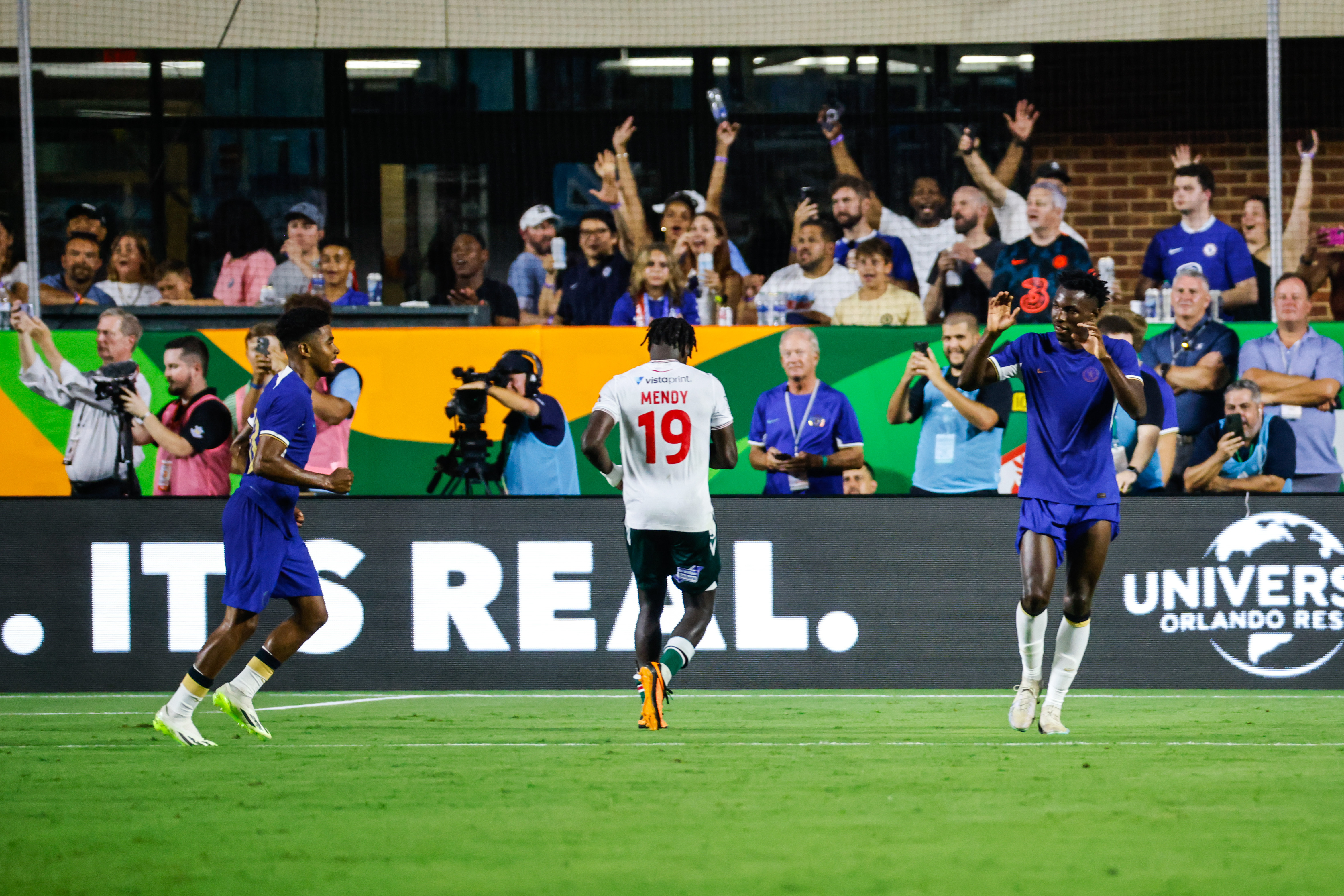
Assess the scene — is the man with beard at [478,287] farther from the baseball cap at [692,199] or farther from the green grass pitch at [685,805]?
the green grass pitch at [685,805]

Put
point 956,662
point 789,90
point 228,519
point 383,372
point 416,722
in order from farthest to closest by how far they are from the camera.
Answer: point 789,90 → point 383,372 → point 956,662 → point 416,722 → point 228,519

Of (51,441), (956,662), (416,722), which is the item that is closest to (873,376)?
(956,662)

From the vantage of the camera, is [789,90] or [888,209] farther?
[789,90]

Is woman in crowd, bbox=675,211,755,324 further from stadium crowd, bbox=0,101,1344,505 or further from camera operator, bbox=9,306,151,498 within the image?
camera operator, bbox=9,306,151,498

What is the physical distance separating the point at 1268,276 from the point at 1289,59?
312 cm

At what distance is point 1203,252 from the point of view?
1205cm

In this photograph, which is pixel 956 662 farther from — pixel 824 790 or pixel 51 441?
pixel 51 441

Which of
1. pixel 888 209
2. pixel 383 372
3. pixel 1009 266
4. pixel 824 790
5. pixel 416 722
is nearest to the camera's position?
pixel 824 790

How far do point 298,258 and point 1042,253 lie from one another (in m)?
6.04

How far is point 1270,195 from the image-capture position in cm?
1067

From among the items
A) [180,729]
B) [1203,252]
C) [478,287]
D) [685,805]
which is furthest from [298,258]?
[685,805]

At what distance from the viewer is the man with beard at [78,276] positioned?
1273cm

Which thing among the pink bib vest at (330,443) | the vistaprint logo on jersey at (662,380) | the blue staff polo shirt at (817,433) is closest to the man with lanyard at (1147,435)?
the blue staff polo shirt at (817,433)

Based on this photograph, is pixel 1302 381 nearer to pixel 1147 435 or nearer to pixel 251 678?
pixel 1147 435
